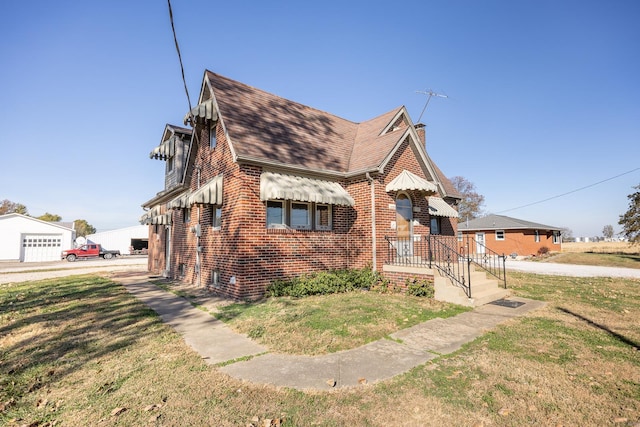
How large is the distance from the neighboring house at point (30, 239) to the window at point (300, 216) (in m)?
42.8

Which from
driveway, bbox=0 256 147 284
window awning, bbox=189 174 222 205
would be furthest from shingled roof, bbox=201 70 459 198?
driveway, bbox=0 256 147 284

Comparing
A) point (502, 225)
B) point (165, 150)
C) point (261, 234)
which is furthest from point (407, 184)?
point (502, 225)

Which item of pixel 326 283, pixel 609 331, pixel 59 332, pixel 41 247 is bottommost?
pixel 59 332

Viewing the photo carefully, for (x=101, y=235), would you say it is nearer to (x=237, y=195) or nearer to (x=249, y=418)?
(x=237, y=195)

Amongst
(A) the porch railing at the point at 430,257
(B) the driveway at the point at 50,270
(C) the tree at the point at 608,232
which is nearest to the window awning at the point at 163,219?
(B) the driveway at the point at 50,270

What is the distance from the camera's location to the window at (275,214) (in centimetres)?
1039

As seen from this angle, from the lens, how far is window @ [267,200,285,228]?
10391 mm

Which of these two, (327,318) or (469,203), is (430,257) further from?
(469,203)

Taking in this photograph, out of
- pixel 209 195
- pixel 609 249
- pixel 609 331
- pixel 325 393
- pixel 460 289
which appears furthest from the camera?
pixel 609 249

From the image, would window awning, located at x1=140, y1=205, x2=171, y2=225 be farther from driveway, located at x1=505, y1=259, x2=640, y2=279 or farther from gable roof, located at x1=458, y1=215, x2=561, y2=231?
gable roof, located at x1=458, y1=215, x2=561, y2=231

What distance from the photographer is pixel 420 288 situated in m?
9.63

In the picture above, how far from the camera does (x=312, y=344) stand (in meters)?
5.52

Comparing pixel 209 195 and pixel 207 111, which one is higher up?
pixel 207 111

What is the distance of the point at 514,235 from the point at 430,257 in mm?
28312
